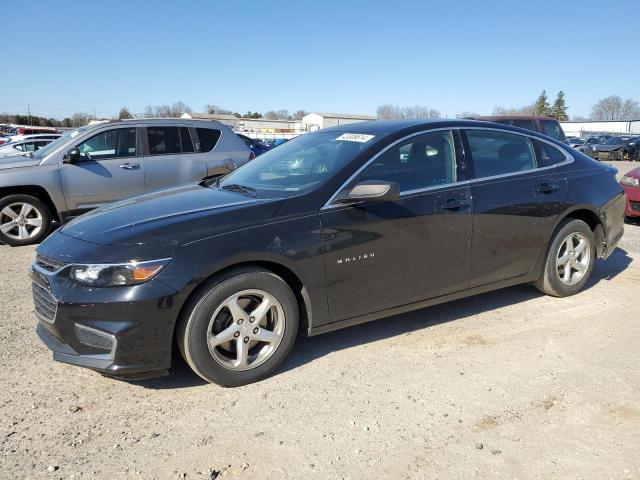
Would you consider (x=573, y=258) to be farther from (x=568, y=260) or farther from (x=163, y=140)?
(x=163, y=140)

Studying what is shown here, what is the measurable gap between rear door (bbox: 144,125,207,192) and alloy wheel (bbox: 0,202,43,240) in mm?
1642

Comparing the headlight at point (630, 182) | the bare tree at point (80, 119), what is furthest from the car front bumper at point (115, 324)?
the bare tree at point (80, 119)

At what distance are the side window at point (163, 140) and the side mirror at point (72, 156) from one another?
3.37 ft

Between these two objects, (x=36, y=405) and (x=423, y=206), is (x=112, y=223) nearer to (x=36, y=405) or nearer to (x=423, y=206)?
(x=36, y=405)

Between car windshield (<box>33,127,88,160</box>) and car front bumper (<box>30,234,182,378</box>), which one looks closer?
car front bumper (<box>30,234,182,378</box>)

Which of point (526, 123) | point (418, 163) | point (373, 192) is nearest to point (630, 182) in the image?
point (526, 123)

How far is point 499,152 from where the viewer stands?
4.30 m

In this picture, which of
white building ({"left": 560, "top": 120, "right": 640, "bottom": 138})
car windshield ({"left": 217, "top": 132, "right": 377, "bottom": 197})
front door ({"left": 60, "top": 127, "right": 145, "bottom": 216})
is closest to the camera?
car windshield ({"left": 217, "top": 132, "right": 377, "bottom": 197})

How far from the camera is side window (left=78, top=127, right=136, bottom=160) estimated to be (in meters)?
7.51

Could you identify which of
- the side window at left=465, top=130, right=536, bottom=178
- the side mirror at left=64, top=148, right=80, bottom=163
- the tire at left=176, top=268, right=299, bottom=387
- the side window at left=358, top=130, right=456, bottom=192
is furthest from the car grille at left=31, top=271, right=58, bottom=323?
the side mirror at left=64, top=148, right=80, bottom=163

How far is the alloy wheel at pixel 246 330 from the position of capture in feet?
10.1

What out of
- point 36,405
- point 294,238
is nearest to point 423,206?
point 294,238

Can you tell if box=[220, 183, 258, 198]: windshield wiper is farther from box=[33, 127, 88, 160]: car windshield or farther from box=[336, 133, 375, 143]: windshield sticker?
box=[33, 127, 88, 160]: car windshield

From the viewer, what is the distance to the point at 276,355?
328 centimetres
